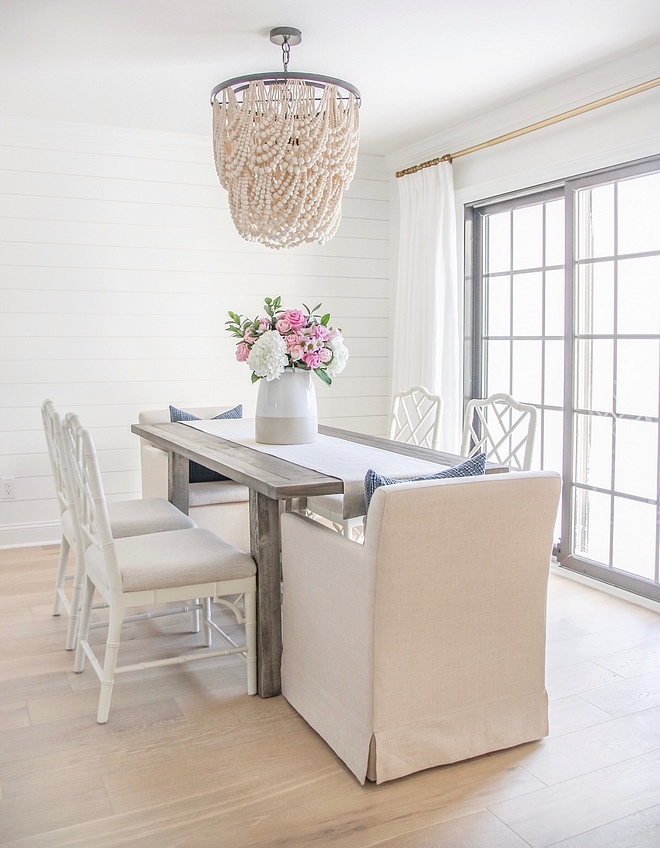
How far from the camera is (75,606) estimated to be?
2959 mm

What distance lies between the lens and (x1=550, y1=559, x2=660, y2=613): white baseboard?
352cm

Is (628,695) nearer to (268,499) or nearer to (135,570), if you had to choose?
(268,499)

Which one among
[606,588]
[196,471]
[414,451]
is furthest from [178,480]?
[606,588]

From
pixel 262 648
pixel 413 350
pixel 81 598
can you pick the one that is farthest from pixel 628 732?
pixel 413 350

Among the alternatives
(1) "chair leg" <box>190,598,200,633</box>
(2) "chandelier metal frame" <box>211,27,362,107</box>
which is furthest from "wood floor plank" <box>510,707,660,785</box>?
(2) "chandelier metal frame" <box>211,27,362,107</box>

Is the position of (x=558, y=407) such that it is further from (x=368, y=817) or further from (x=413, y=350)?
(x=368, y=817)

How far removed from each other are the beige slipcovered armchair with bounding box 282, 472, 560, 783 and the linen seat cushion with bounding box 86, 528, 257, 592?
0.96 feet

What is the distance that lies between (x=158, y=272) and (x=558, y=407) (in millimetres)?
2541

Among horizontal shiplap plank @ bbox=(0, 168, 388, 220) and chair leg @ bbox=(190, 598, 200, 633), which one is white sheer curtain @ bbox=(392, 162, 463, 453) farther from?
chair leg @ bbox=(190, 598, 200, 633)

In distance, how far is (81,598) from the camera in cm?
303

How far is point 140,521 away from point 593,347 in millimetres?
2343

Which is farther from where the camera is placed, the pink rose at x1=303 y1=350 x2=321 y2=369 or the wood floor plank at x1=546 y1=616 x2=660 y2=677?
the pink rose at x1=303 y1=350 x2=321 y2=369

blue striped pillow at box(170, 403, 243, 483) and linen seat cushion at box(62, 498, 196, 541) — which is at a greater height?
blue striped pillow at box(170, 403, 243, 483)

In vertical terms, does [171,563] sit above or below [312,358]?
below
